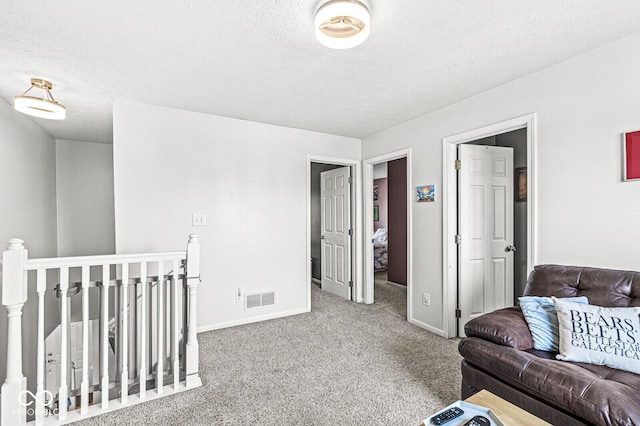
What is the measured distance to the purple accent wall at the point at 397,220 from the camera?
5250 mm

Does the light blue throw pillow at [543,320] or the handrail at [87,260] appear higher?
the handrail at [87,260]

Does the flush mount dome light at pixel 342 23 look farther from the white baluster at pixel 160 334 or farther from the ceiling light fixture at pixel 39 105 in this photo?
the ceiling light fixture at pixel 39 105

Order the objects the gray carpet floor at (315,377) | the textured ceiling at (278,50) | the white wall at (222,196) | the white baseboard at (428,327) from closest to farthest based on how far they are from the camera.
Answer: the textured ceiling at (278,50)
the gray carpet floor at (315,377)
the white wall at (222,196)
the white baseboard at (428,327)

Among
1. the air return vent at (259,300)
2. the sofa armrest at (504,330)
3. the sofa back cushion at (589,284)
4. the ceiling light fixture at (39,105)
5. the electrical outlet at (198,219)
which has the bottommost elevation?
the air return vent at (259,300)

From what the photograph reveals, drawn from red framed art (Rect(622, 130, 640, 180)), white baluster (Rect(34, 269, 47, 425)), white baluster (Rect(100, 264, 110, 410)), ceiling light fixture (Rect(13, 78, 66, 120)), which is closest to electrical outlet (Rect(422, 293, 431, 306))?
red framed art (Rect(622, 130, 640, 180))

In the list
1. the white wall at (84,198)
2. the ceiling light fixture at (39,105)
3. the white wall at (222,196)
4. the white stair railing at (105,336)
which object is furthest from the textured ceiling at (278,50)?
the white wall at (84,198)

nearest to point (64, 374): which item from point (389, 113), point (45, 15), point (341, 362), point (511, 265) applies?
Result: point (341, 362)

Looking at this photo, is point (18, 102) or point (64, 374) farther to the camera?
Answer: point (18, 102)

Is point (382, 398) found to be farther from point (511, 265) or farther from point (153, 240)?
point (153, 240)

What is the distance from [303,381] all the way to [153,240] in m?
2.00

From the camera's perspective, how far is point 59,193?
4.42 metres

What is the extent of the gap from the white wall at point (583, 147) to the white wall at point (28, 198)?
4.41 meters

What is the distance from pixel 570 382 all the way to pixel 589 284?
2.50 ft

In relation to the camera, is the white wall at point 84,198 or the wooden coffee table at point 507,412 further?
the white wall at point 84,198
